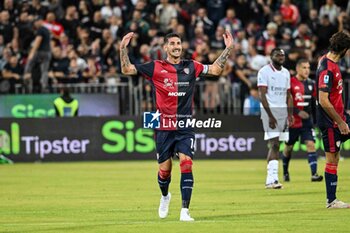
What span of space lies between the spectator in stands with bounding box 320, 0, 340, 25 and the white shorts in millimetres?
13183

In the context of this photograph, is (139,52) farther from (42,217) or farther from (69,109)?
(42,217)

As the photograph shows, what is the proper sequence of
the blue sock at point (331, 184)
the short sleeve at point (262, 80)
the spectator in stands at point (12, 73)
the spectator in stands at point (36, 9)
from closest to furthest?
the blue sock at point (331, 184), the short sleeve at point (262, 80), the spectator in stands at point (12, 73), the spectator in stands at point (36, 9)

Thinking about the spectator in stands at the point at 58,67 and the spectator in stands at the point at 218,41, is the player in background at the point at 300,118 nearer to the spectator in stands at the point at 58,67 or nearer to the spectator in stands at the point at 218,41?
the spectator in stands at the point at 218,41

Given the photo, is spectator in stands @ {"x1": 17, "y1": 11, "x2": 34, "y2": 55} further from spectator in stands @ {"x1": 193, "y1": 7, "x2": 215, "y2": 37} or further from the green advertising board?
spectator in stands @ {"x1": 193, "y1": 7, "x2": 215, "y2": 37}

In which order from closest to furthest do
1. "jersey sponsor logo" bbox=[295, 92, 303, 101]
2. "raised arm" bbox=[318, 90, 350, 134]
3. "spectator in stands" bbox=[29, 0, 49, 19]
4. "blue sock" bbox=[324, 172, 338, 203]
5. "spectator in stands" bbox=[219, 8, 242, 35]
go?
"raised arm" bbox=[318, 90, 350, 134] → "blue sock" bbox=[324, 172, 338, 203] → "jersey sponsor logo" bbox=[295, 92, 303, 101] → "spectator in stands" bbox=[219, 8, 242, 35] → "spectator in stands" bbox=[29, 0, 49, 19]

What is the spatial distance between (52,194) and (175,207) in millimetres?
3630

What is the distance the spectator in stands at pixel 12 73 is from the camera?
30.6 metres

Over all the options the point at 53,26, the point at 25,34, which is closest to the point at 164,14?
the point at 53,26

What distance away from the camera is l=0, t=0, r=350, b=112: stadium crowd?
30906 millimetres

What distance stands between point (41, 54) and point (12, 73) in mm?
1021

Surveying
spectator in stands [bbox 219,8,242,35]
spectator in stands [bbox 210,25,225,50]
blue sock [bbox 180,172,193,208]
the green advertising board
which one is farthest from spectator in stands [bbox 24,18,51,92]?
blue sock [bbox 180,172,193,208]

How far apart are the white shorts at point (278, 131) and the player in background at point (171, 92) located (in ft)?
19.2

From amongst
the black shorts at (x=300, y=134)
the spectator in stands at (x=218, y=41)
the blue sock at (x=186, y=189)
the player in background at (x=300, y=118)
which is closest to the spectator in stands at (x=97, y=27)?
the spectator in stands at (x=218, y=41)

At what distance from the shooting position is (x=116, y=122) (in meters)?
29.8
